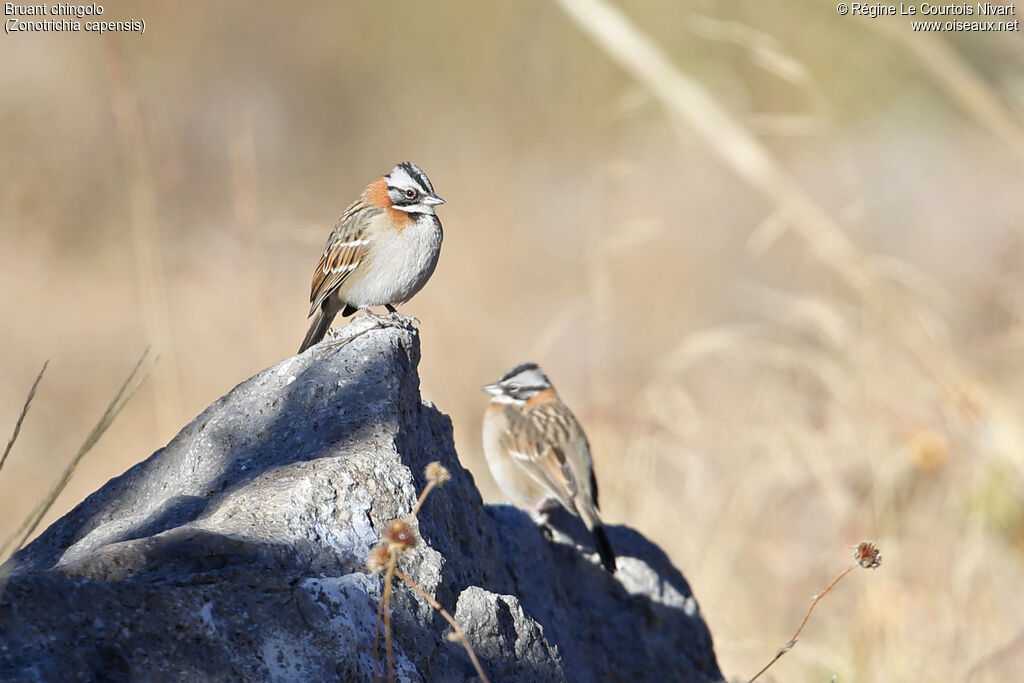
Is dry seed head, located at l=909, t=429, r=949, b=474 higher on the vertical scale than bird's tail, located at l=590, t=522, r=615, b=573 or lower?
higher

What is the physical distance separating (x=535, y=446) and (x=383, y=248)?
127 centimetres

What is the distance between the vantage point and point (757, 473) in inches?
235

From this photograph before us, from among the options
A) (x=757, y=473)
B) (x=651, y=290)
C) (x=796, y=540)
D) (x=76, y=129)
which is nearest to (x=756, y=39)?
(x=757, y=473)

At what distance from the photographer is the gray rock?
2.17 metres

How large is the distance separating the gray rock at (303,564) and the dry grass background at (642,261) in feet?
3.60

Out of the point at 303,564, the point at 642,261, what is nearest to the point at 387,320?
the point at 303,564

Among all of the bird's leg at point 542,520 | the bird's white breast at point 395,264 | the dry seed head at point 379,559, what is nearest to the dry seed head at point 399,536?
the dry seed head at point 379,559

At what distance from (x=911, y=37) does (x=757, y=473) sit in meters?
3.48

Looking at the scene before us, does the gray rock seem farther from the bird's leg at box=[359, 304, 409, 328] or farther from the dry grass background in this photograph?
the dry grass background

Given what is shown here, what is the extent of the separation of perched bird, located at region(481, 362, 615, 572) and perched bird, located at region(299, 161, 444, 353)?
101 centimetres

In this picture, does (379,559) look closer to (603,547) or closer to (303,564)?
(303,564)

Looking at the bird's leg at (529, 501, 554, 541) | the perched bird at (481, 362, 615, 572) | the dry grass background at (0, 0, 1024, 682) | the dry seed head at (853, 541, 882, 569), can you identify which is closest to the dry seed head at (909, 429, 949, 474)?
the dry grass background at (0, 0, 1024, 682)

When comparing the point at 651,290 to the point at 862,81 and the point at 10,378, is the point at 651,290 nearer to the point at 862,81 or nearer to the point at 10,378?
the point at 862,81

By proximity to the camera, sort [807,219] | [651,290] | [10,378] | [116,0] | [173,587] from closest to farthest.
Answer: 1. [173,587]
2. [807,219]
3. [10,378]
4. [651,290]
5. [116,0]
